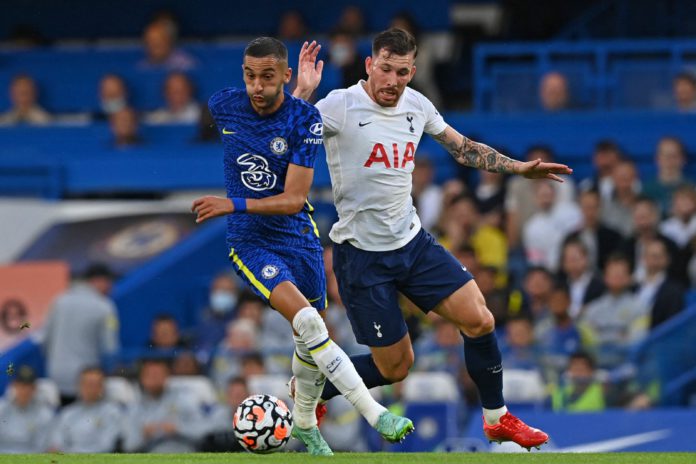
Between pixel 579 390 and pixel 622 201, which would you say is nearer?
pixel 579 390

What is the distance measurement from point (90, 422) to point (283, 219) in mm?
5447

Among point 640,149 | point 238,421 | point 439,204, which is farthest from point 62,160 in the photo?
point 238,421

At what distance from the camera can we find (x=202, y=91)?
64.1ft

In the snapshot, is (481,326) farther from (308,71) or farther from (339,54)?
(339,54)

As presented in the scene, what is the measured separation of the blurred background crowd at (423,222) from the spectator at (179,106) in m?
0.02

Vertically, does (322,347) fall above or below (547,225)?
above

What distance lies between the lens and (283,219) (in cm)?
931

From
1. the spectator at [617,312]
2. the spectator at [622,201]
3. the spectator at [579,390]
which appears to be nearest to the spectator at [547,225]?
the spectator at [622,201]

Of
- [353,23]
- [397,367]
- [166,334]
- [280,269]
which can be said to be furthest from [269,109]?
[353,23]

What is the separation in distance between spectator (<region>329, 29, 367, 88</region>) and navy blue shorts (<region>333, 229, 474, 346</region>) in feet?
27.5

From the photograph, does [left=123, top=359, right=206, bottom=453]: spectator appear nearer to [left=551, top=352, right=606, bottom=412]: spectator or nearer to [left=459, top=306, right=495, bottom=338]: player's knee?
[left=551, top=352, right=606, bottom=412]: spectator

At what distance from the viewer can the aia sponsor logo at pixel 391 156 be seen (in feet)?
30.7

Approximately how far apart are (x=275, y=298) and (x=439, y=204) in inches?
268

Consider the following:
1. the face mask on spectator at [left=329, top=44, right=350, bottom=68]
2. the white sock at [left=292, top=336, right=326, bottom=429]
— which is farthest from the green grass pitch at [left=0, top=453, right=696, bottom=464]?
the face mask on spectator at [left=329, top=44, right=350, bottom=68]
